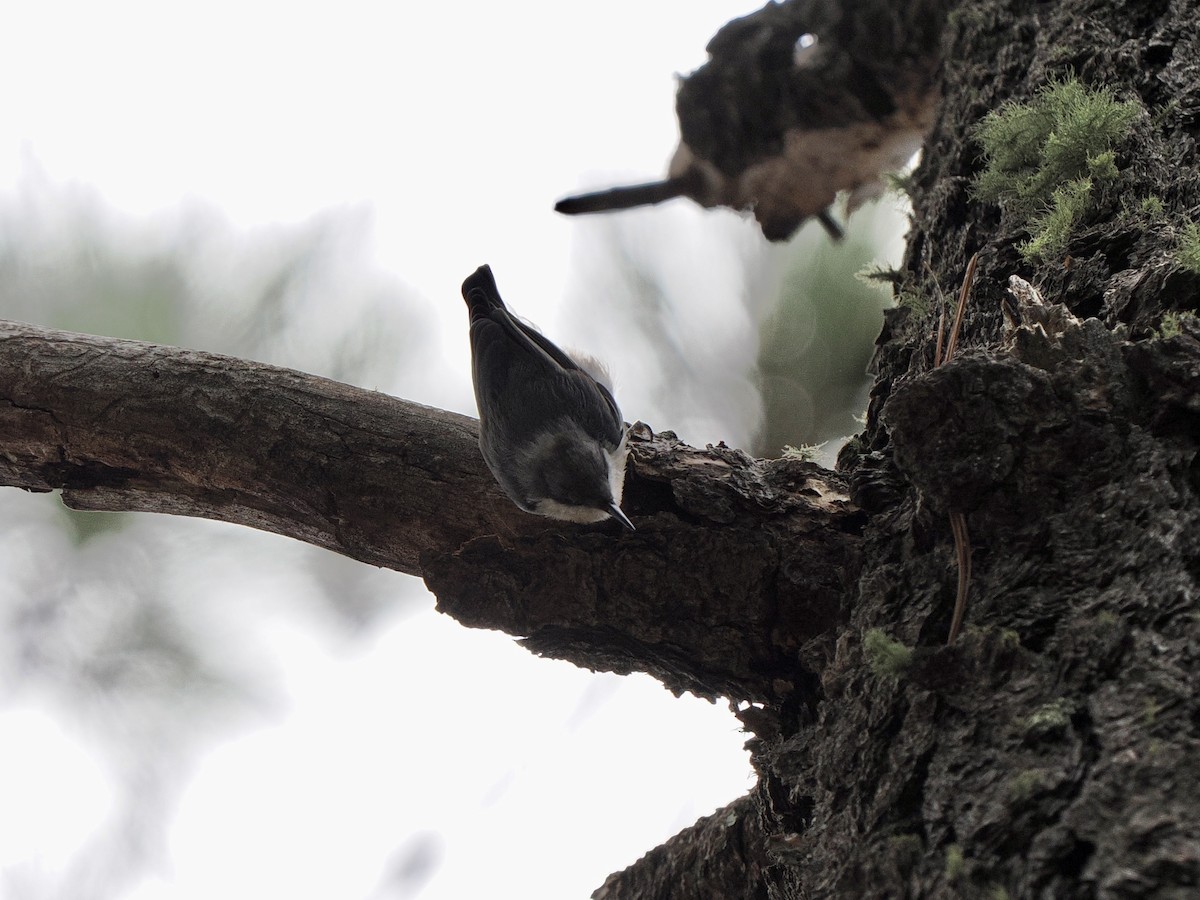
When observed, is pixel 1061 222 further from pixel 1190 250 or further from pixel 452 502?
pixel 452 502

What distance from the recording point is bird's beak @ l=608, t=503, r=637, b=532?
53.4 inches

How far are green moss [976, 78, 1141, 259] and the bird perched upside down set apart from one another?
2.40ft

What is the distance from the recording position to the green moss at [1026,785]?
0.71 meters

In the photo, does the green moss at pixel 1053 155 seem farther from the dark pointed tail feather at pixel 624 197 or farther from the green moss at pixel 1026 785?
the dark pointed tail feather at pixel 624 197

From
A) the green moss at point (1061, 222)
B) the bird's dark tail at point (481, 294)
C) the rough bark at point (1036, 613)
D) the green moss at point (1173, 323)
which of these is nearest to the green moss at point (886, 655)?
the rough bark at point (1036, 613)

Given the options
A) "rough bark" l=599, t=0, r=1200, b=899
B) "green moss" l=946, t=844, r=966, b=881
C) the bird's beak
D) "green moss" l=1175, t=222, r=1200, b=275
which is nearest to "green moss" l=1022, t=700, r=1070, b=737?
"rough bark" l=599, t=0, r=1200, b=899

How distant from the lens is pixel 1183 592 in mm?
764

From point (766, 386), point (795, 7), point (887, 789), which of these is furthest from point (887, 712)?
point (795, 7)

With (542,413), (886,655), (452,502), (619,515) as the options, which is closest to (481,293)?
(542,413)

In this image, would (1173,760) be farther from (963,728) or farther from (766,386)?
(766,386)

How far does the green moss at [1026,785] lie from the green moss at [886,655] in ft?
0.58

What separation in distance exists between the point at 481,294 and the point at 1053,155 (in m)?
1.23

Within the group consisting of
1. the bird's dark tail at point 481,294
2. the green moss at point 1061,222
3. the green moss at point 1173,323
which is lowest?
the green moss at point 1173,323

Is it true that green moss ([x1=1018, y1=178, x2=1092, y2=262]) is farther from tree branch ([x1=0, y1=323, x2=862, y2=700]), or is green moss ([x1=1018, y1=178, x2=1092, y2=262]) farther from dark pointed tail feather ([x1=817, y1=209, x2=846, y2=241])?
dark pointed tail feather ([x1=817, y1=209, x2=846, y2=241])
